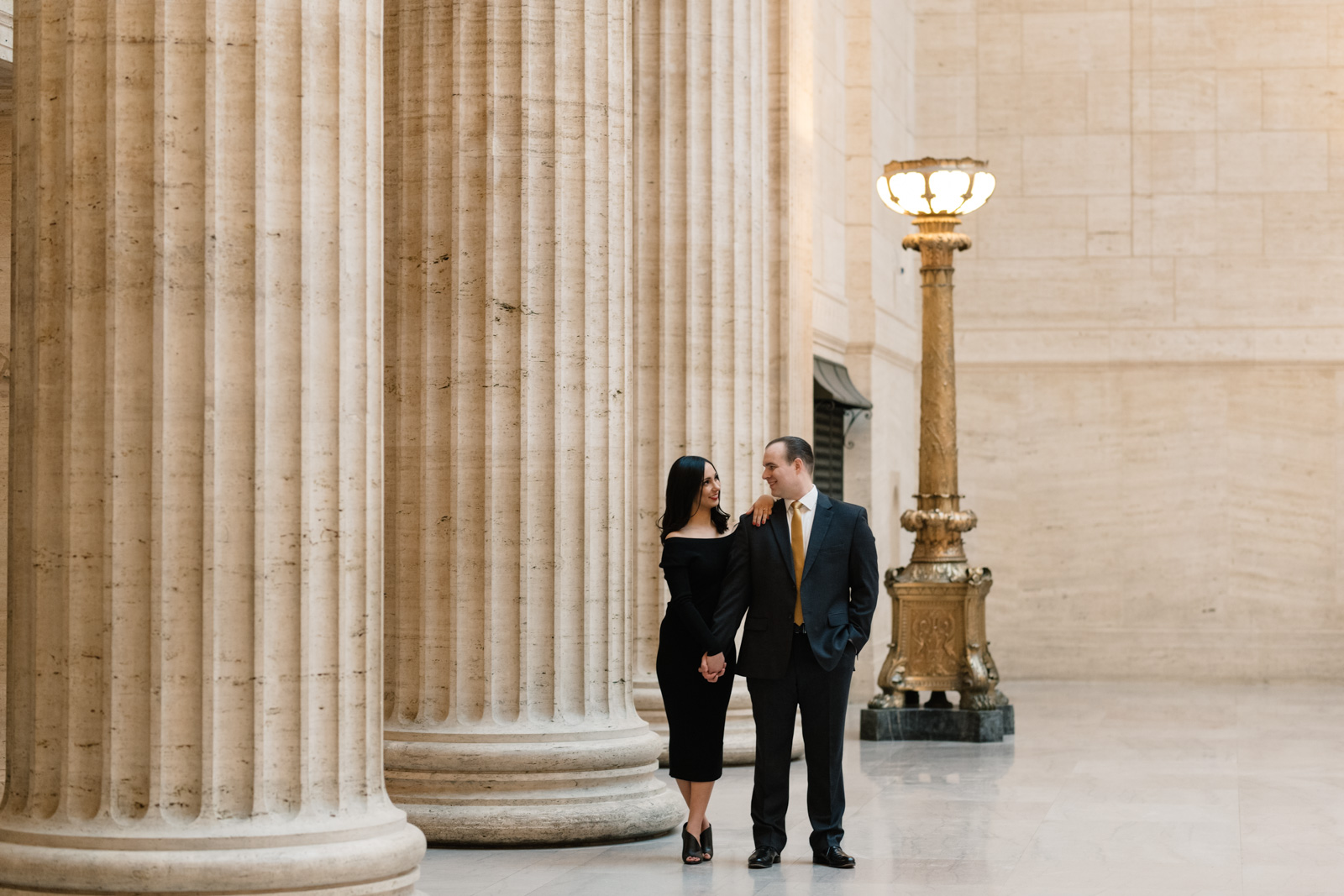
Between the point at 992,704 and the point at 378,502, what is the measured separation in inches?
381

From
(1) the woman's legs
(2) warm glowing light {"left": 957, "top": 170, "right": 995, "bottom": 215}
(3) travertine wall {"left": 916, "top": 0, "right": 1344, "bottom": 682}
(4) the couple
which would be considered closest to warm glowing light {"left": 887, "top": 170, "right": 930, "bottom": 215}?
(2) warm glowing light {"left": 957, "top": 170, "right": 995, "bottom": 215}

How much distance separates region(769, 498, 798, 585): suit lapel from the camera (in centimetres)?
912

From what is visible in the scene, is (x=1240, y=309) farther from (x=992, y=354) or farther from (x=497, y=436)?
(x=497, y=436)

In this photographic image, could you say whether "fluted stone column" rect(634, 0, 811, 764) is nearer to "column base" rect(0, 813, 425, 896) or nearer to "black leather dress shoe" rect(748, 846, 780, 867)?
"black leather dress shoe" rect(748, 846, 780, 867)

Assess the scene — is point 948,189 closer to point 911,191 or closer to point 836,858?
point 911,191

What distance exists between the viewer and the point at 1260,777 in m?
13.1

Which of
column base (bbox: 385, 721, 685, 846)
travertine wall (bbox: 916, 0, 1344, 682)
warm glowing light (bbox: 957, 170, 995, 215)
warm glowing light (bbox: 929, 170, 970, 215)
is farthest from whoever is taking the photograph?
travertine wall (bbox: 916, 0, 1344, 682)

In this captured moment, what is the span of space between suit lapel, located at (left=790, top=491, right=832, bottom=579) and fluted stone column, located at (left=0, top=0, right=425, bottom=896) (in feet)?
9.17

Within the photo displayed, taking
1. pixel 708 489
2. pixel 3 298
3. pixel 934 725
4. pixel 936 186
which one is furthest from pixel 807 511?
pixel 936 186

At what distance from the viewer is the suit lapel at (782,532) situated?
912cm

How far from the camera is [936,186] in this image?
15734 millimetres

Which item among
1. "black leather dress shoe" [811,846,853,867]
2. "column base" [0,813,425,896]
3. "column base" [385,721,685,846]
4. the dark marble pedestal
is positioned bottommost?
the dark marble pedestal

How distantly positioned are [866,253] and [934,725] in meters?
6.39

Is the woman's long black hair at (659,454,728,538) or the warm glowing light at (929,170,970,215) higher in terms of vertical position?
the warm glowing light at (929,170,970,215)
